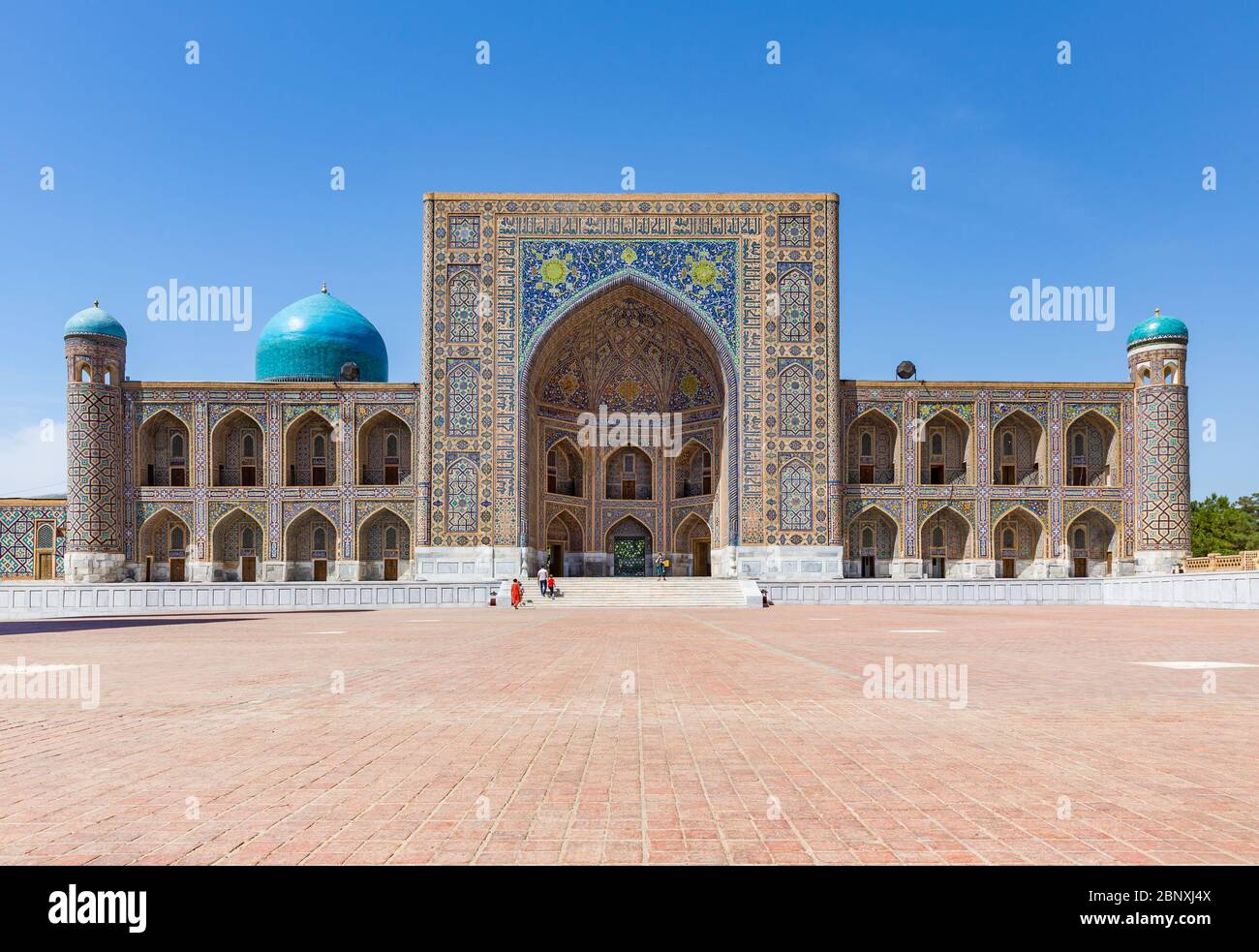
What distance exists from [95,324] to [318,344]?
8606mm

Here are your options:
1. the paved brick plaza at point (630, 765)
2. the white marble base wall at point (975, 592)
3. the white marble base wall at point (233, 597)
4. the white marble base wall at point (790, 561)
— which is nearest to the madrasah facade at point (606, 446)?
the white marble base wall at point (790, 561)

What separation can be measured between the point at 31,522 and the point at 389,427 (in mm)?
15204

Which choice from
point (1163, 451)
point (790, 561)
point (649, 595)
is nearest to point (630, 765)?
point (649, 595)

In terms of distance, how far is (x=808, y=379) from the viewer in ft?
110

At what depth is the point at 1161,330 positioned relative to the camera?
3450 centimetres

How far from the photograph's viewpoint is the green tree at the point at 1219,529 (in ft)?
160

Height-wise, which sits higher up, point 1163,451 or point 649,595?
point 1163,451

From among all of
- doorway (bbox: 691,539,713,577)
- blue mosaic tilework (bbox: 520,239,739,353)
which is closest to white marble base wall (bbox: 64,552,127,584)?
blue mosaic tilework (bbox: 520,239,739,353)

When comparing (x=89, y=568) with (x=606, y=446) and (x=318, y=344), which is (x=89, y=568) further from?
(x=606, y=446)

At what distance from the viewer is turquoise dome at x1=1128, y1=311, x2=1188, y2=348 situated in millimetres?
34312

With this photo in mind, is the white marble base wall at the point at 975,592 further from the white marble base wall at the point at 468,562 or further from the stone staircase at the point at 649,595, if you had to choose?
the white marble base wall at the point at 468,562

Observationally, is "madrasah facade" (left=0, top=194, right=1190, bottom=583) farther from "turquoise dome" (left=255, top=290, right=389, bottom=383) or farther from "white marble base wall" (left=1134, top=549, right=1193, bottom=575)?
"turquoise dome" (left=255, top=290, right=389, bottom=383)

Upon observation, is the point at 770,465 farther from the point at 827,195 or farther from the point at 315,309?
the point at 315,309

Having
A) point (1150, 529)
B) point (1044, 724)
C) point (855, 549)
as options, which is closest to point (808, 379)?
point (855, 549)
